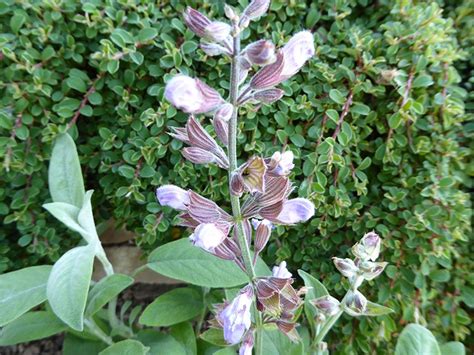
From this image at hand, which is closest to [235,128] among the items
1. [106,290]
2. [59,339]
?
[106,290]

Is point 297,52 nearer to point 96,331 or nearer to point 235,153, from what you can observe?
point 235,153

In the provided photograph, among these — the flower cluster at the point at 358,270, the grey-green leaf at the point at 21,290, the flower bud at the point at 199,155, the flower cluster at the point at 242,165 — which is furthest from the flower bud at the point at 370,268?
the grey-green leaf at the point at 21,290

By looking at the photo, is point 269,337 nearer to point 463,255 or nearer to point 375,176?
point 375,176

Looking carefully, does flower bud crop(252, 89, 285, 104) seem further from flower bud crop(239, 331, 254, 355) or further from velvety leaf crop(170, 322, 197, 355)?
velvety leaf crop(170, 322, 197, 355)

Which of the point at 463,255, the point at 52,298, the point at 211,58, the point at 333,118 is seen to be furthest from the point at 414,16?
the point at 52,298

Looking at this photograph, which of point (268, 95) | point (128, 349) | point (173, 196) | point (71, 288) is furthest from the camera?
point (128, 349)

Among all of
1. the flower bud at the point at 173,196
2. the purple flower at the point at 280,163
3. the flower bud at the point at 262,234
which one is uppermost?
the purple flower at the point at 280,163

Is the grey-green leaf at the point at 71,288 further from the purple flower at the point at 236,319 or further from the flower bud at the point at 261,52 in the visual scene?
the flower bud at the point at 261,52
